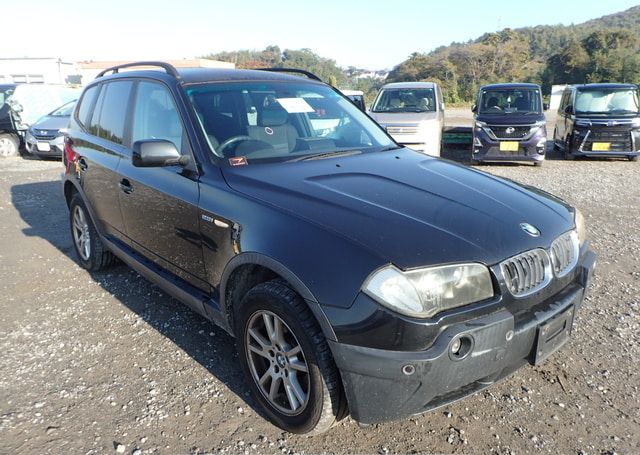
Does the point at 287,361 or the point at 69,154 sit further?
the point at 69,154

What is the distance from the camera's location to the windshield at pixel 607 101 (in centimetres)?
1128

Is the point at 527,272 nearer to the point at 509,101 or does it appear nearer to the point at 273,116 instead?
the point at 273,116

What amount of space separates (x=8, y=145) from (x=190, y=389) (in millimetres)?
12704

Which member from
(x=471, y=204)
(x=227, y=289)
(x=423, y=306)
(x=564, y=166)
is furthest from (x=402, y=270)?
(x=564, y=166)

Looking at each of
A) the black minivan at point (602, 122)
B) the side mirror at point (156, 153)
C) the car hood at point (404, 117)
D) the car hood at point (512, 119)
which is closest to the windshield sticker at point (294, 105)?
the side mirror at point (156, 153)

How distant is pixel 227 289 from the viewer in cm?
271

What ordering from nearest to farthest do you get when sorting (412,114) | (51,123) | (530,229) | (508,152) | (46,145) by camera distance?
1. (530,229)
2. (508,152)
3. (412,114)
4. (46,145)
5. (51,123)

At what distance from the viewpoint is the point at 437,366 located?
6.42 ft

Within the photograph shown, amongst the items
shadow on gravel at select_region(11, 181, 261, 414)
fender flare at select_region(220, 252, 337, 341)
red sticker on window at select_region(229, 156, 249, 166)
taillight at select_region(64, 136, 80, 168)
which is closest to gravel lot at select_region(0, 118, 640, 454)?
shadow on gravel at select_region(11, 181, 261, 414)

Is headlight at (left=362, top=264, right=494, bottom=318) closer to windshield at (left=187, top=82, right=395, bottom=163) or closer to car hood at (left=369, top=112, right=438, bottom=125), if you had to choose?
windshield at (left=187, top=82, right=395, bottom=163)

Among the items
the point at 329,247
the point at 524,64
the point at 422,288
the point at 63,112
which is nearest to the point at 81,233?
the point at 329,247

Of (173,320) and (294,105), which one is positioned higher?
(294,105)

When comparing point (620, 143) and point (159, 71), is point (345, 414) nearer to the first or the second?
point (159, 71)

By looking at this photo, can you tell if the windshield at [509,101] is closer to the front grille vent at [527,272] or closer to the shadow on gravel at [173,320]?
the shadow on gravel at [173,320]
